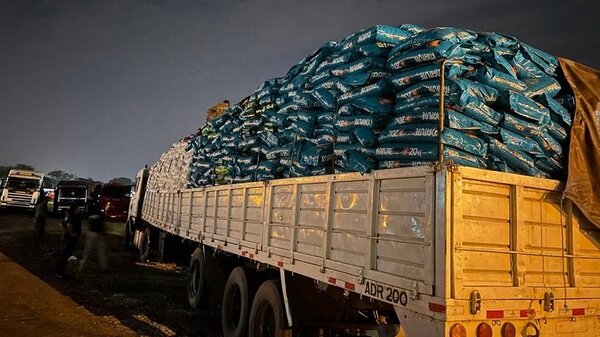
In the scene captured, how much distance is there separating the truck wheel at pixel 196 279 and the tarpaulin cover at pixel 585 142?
5763 mm

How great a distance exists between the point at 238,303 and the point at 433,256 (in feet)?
12.7

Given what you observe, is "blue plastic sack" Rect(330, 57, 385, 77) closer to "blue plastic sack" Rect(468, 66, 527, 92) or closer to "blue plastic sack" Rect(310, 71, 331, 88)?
"blue plastic sack" Rect(310, 71, 331, 88)

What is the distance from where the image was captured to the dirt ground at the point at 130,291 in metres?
6.61

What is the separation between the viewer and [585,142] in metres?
3.42

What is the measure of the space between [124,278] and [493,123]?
930cm

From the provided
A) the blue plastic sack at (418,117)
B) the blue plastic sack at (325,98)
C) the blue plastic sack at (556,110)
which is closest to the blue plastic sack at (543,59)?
the blue plastic sack at (556,110)

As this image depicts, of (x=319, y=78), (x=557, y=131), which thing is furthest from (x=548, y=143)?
(x=319, y=78)

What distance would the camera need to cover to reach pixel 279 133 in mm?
5379

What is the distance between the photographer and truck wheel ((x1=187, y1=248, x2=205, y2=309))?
7461 millimetres

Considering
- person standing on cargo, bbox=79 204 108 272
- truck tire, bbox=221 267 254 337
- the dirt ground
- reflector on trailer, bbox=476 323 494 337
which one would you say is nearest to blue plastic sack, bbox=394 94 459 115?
reflector on trailer, bbox=476 323 494 337

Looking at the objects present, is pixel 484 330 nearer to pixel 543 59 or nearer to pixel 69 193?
pixel 543 59

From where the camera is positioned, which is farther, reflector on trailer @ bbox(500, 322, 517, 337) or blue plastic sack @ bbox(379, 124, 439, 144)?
blue plastic sack @ bbox(379, 124, 439, 144)

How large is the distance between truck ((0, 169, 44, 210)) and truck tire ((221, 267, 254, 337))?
965 inches

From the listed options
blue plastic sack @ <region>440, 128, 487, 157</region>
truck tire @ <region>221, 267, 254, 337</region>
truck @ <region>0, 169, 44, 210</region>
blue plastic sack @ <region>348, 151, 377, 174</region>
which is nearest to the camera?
blue plastic sack @ <region>440, 128, 487, 157</region>
